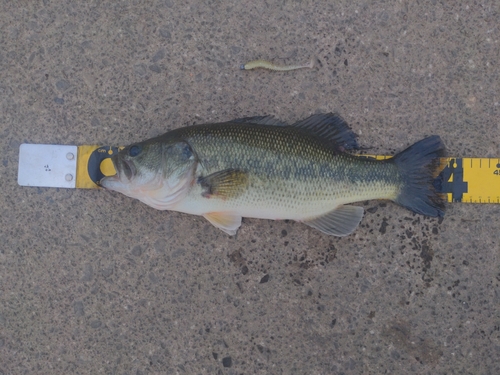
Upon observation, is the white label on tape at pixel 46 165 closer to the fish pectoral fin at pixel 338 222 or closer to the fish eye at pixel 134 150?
the fish eye at pixel 134 150

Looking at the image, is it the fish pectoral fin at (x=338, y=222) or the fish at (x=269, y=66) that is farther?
the fish at (x=269, y=66)

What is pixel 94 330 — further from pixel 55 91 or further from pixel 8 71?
pixel 8 71

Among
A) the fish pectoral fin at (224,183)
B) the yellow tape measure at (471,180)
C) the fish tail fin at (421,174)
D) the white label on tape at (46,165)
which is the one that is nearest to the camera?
the fish pectoral fin at (224,183)

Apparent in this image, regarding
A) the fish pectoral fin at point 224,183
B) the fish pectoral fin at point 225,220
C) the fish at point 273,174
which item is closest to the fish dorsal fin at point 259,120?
the fish at point 273,174

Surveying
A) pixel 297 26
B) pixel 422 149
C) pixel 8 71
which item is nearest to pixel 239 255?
pixel 422 149

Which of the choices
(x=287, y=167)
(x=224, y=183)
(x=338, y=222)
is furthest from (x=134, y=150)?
(x=338, y=222)

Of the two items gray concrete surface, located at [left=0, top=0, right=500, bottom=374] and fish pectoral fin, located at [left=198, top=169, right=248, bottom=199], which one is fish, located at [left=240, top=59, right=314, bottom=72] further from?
fish pectoral fin, located at [left=198, top=169, right=248, bottom=199]

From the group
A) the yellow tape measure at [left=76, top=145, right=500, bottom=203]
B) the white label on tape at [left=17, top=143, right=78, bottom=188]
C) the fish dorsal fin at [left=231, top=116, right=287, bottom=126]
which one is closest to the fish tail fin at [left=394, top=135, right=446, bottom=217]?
the yellow tape measure at [left=76, top=145, right=500, bottom=203]
